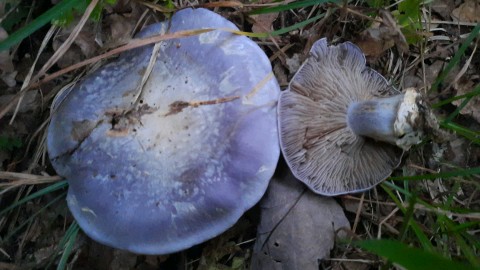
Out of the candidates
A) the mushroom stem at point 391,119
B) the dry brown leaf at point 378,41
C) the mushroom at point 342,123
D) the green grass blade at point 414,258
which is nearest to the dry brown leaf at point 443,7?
the dry brown leaf at point 378,41

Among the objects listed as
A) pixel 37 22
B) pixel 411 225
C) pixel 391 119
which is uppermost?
pixel 37 22

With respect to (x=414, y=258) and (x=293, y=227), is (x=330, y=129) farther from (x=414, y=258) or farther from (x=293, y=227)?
(x=414, y=258)

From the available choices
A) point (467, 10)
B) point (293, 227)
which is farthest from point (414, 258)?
point (467, 10)

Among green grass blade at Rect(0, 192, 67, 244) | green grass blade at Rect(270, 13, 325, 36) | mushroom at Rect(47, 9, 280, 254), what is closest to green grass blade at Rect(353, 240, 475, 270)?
mushroom at Rect(47, 9, 280, 254)

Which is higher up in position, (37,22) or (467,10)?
(37,22)

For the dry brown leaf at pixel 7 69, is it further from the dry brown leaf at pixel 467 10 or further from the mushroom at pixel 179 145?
the dry brown leaf at pixel 467 10

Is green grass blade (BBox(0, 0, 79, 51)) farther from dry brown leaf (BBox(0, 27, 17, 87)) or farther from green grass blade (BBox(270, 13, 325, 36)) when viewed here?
green grass blade (BBox(270, 13, 325, 36))

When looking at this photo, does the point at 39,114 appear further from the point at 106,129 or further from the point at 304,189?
the point at 304,189
